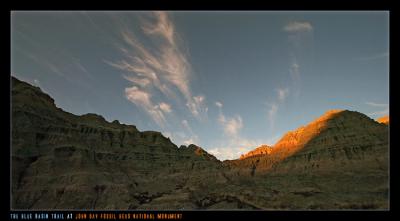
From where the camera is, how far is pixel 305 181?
256ft

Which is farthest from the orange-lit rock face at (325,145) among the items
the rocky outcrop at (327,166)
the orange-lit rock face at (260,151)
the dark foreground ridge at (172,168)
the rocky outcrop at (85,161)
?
the rocky outcrop at (85,161)

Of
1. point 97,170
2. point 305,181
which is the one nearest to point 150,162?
point 97,170

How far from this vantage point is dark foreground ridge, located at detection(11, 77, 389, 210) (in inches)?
2662

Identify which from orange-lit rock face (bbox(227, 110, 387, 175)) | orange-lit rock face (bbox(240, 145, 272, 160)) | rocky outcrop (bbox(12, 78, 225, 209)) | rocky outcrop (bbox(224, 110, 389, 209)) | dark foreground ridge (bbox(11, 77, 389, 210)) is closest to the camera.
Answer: rocky outcrop (bbox(224, 110, 389, 209))

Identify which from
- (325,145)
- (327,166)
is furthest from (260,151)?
(327,166)

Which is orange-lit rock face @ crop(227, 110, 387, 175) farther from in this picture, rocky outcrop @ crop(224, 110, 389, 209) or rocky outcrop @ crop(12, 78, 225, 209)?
rocky outcrop @ crop(12, 78, 225, 209)

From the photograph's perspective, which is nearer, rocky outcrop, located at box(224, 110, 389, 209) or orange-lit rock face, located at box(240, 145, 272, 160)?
rocky outcrop, located at box(224, 110, 389, 209)

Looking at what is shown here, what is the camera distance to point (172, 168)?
9456 centimetres

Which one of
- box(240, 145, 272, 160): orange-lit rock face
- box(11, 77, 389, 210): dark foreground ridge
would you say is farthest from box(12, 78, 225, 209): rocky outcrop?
box(240, 145, 272, 160): orange-lit rock face

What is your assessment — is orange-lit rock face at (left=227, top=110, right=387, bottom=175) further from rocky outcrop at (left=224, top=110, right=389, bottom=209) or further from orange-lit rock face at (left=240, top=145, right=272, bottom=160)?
Result: orange-lit rock face at (left=240, top=145, right=272, bottom=160)

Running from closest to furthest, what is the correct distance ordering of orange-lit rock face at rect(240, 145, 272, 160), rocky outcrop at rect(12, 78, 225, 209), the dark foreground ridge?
the dark foreground ridge, rocky outcrop at rect(12, 78, 225, 209), orange-lit rock face at rect(240, 145, 272, 160)

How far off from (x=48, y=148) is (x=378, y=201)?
7048 centimetres
